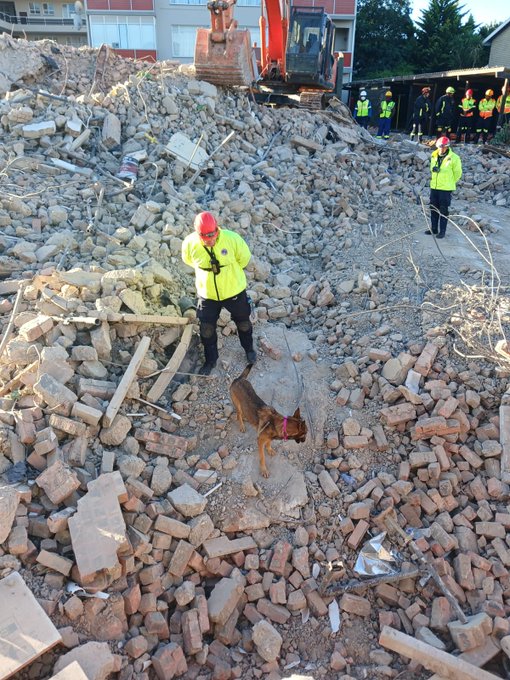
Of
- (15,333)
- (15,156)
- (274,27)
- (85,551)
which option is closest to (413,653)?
(85,551)

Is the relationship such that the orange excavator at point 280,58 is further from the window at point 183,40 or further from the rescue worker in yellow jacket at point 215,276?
the window at point 183,40

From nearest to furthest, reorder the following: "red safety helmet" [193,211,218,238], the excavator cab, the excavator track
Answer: "red safety helmet" [193,211,218,238]
the excavator cab
the excavator track

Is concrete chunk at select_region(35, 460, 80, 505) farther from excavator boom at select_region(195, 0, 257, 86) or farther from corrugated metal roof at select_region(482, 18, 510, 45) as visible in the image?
corrugated metal roof at select_region(482, 18, 510, 45)

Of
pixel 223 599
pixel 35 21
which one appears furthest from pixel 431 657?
pixel 35 21

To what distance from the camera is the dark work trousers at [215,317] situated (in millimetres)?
5676

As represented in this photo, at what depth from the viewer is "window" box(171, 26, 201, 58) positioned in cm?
2742

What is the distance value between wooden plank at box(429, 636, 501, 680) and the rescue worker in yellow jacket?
3.19 meters

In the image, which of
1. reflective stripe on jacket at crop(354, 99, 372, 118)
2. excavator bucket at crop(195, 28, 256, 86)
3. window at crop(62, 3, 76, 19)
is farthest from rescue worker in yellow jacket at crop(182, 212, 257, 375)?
window at crop(62, 3, 76, 19)

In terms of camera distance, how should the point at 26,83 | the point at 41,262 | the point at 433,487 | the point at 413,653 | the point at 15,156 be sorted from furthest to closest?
the point at 26,83 → the point at 15,156 → the point at 41,262 → the point at 433,487 → the point at 413,653

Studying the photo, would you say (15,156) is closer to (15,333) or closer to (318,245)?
(15,333)

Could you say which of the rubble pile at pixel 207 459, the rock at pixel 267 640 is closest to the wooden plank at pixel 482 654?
the rubble pile at pixel 207 459

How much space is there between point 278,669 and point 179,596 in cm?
89

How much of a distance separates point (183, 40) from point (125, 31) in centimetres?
277

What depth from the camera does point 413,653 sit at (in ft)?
13.4
